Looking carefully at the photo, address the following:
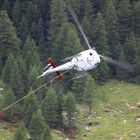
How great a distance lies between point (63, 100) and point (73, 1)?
4142 centimetres

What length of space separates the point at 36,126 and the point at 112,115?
22.2 m

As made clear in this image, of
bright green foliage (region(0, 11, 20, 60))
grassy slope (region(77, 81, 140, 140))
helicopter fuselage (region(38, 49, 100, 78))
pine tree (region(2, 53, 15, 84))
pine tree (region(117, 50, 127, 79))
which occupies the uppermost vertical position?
helicopter fuselage (region(38, 49, 100, 78))

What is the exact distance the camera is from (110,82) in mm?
126438

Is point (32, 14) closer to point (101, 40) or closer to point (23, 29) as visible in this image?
point (23, 29)

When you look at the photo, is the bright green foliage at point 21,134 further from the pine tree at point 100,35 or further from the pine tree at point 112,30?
the pine tree at point 112,30

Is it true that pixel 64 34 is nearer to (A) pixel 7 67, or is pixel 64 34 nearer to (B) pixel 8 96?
(A) pixel 7 67

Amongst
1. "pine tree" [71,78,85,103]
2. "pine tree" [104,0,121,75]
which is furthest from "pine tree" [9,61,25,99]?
"pine tree" [104,0,121,75]

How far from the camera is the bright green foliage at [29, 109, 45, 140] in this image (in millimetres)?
92688

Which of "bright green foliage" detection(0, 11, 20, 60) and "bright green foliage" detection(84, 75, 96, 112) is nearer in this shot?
"bright green foliage" detection(84, 75, 96, 112)

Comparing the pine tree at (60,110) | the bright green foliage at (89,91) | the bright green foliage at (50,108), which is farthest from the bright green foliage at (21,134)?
the bright green foliage at (89,91)

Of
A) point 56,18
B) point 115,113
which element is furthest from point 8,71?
point 56,18

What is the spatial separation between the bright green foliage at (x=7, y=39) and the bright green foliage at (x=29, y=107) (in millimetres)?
24644

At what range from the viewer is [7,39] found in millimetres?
122125

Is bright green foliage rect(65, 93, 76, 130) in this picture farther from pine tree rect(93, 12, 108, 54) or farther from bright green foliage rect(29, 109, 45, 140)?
pine tree rect(93, 12, 108, 54)
